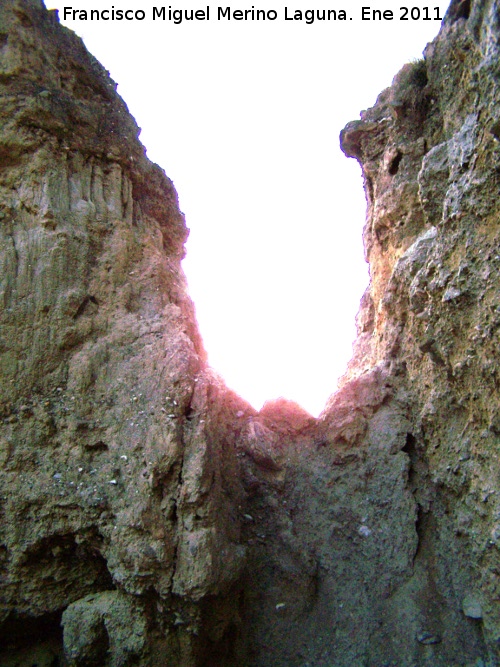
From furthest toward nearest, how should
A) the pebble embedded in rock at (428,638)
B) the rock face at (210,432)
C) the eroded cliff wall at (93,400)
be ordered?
the pebble embedded in rock at (428,638), the rock face at (210,432), the eroded cliff wall at (93,400)

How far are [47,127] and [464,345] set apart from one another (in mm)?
5505

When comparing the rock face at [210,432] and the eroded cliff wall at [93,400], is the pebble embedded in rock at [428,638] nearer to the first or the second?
the rock face at [210,432]

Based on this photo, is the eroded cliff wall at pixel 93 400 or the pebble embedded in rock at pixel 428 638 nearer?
the eroded cliff wall at pixel 93 400

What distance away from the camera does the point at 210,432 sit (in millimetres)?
5246

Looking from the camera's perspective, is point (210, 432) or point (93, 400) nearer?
point (210, 432)

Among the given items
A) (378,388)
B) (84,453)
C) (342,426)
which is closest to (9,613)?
(84,453)

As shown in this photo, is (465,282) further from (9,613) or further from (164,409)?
(9,613)

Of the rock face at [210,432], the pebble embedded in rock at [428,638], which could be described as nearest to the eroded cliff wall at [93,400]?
the rock face at [210,432]

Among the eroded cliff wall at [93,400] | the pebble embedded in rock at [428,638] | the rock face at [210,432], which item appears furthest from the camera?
the pebble embedded in rock at [428,638]

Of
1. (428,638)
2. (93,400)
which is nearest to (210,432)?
(93,400)

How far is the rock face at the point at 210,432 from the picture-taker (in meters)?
4.75

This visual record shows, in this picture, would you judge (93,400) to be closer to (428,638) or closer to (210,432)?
(210,432)

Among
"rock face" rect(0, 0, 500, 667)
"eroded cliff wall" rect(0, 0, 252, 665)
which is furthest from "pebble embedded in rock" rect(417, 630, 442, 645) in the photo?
"eroded cliff wall" rect(0, 0, 252, 665)

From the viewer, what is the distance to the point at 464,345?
5211 mm
